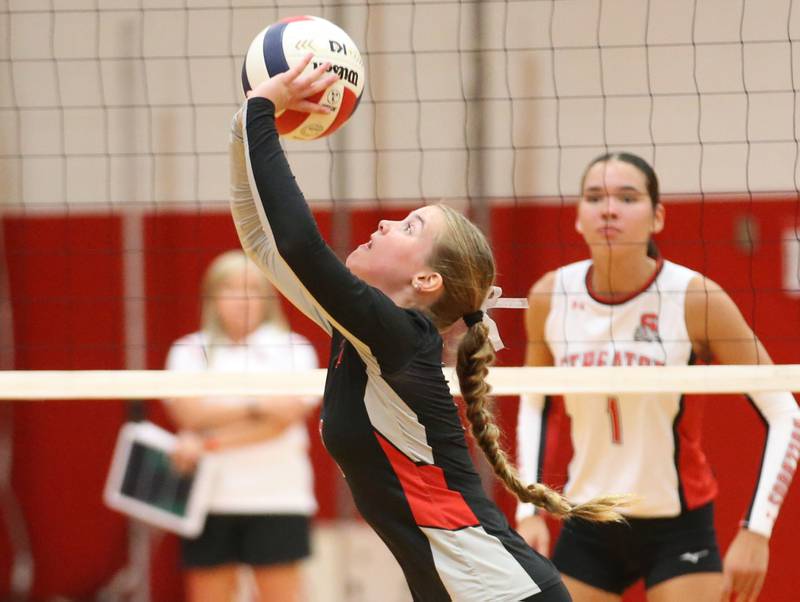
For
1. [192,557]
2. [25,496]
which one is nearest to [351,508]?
[192,557]

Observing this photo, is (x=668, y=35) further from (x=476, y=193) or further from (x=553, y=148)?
(x=476, y=193)

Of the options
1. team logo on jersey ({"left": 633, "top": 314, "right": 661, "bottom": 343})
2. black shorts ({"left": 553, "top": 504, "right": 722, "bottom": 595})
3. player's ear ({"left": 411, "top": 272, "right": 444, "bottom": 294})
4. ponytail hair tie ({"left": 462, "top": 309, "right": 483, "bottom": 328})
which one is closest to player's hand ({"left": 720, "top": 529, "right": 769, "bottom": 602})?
black shorts ({"left": 553, "top": 504, "right": 722, "bottom": 595})

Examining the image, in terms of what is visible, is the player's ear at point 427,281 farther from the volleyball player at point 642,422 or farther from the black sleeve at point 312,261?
the volleyball player at point 642,422

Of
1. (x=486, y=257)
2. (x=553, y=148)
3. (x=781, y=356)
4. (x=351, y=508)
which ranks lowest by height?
(x=351, y=508)

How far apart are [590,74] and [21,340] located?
3.13 meters

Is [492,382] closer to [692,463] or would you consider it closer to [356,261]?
[692,463]

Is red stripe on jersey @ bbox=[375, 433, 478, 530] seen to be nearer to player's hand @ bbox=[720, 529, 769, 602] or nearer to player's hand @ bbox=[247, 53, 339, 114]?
player's hand @ bbox=[247, 53, 339, 114]

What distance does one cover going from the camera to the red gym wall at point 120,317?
18.5ft

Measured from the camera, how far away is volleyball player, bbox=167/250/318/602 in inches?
191

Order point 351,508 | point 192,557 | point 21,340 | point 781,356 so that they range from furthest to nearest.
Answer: point 21,340 → point 351,508 → point 781,356 → point 192,557

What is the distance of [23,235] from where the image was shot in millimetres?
6352

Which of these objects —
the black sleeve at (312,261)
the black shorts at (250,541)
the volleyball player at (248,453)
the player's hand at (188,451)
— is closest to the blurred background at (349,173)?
the player's hand at (188,451)

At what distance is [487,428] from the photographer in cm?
267

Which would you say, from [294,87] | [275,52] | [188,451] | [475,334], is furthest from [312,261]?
[188,451]
